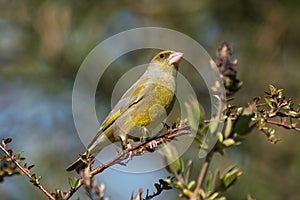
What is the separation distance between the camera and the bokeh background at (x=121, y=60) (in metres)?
5.29

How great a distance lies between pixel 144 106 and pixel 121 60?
8.84ft

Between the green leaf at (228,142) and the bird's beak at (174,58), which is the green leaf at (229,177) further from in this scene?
the bird's beak at (174,58)

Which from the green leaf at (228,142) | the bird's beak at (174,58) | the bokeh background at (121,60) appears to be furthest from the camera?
the bokeh background at (121,60)

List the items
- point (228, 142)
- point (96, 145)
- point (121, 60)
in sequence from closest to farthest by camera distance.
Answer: point (228, 142) < point (96, 145) < point (121, 60)

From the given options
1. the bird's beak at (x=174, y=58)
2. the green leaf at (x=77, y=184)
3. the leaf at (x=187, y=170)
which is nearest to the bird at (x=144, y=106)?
the bird's beak at (x=174, y=58)

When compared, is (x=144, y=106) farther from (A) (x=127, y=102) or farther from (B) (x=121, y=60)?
(B) (x=121, y=60)

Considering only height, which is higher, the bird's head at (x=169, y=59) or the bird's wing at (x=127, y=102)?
the bird's head at (x=169, y=59)

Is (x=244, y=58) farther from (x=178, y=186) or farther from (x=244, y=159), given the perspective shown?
(x=178, y=186)

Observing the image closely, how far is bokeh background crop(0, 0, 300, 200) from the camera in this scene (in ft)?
17.4

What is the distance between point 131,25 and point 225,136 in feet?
17.3

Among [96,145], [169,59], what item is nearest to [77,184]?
[96,145]

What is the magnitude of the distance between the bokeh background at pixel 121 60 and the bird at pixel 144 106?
1.72 m

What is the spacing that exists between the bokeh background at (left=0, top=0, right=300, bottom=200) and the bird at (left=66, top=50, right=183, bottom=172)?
172cm

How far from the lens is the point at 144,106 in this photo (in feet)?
10.0
